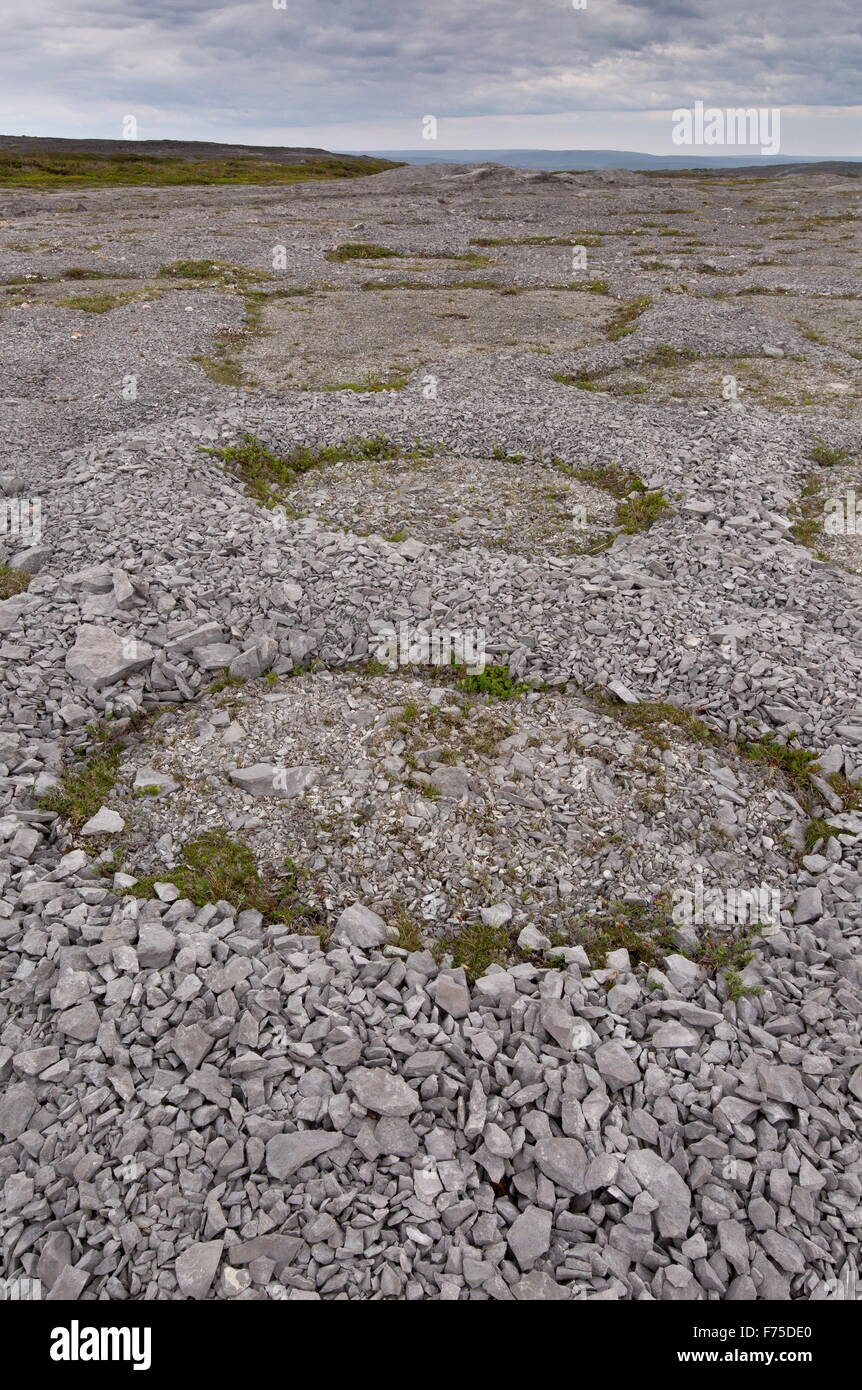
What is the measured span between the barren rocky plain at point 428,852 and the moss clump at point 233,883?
0.04m

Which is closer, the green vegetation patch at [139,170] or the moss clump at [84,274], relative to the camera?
the moss clump at [84,274]

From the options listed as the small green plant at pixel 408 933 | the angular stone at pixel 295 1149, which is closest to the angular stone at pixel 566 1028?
the small green plant at pixel 408 933

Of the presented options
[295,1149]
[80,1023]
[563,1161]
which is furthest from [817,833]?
[80,1023]

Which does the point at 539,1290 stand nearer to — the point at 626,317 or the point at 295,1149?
the point at 295,1149

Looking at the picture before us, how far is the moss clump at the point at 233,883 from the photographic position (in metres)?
8.04

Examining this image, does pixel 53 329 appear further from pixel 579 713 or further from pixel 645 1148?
pixel 645 1148

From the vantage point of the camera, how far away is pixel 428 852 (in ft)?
28.5

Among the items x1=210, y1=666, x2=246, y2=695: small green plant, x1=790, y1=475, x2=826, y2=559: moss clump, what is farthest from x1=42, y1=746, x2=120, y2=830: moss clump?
x1=790, y1=475, x2=826, y2=559: moss clump

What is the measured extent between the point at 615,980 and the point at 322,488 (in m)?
13.3

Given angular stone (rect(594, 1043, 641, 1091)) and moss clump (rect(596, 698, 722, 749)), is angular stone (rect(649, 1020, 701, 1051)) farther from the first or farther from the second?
moss clump (rect(596, 698, 722, 749))

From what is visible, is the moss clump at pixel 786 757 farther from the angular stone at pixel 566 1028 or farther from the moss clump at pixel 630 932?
the angular stone at pixel 566 1028

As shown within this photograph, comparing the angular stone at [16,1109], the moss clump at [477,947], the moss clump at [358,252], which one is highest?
the moss clump at [358,252]

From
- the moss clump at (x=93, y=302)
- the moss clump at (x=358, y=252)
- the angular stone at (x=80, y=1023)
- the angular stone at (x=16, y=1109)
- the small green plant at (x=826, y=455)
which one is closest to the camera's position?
the angular stone at (x=16, y=1109)

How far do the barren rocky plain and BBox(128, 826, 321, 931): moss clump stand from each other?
0.13 ft
